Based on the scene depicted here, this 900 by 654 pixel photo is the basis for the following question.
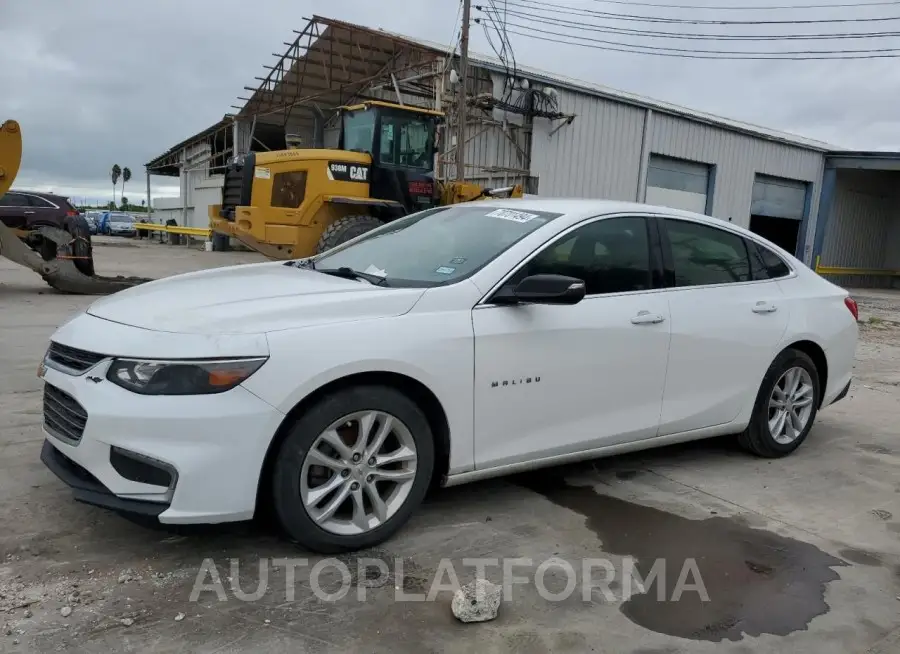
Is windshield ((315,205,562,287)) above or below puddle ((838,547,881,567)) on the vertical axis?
above

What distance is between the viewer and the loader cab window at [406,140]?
40.3ft

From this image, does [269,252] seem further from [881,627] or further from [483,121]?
[881,627]

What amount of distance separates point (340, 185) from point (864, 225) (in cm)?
2391

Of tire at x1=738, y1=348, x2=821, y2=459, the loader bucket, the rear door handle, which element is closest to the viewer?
the rear door handle

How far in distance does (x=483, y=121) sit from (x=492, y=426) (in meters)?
17.2

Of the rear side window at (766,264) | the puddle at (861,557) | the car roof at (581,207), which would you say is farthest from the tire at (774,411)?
the puddle at (861,557)

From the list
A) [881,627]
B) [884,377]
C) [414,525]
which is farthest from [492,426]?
[884,377]

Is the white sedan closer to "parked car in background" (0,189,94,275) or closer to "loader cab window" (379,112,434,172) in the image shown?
"loader cab window" (379,112,434,172)

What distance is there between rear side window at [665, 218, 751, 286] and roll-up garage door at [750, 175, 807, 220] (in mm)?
20781

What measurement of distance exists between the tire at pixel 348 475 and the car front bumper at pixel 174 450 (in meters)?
0.13

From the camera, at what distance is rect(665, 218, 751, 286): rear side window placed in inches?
161

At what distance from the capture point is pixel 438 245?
12.3 feet

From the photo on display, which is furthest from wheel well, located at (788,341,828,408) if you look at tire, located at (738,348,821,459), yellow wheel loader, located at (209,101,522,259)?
yellow wheel loader, located at (209,101,522,259)

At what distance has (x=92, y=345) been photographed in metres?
2.84
